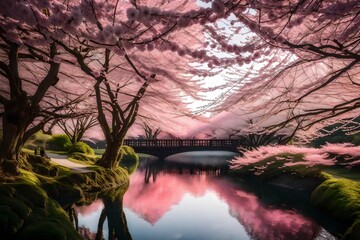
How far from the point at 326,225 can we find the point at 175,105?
7.35 metres

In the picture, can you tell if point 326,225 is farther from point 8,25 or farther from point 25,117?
point 8,25

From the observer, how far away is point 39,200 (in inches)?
270

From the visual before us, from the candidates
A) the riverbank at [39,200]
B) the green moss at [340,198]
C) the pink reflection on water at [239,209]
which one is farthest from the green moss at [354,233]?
the riverbank at [39,200]

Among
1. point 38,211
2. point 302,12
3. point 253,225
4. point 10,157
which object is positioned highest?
point 302,12

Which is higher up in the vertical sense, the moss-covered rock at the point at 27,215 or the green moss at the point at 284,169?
the green moss at the point at 284,169

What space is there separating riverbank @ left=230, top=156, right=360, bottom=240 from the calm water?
481 mm

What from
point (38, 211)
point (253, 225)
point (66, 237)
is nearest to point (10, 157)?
point (38, 211)

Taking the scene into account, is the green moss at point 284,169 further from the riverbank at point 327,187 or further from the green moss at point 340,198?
the green moss at point 340,198

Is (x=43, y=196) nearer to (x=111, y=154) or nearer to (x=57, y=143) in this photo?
(x=111, y=154)

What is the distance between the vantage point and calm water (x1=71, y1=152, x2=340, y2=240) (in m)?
9.03

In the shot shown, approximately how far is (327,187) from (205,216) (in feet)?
18.2

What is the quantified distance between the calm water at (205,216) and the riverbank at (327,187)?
0.48 m

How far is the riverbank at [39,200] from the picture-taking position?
5.19 metres

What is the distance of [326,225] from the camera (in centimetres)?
1002
